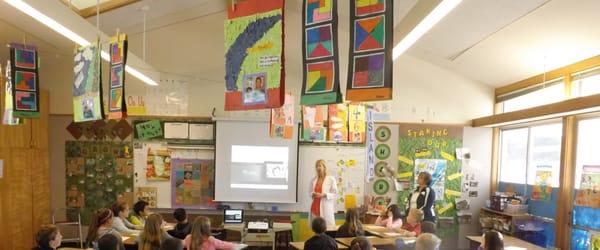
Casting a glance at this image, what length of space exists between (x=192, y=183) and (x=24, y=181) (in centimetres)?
251

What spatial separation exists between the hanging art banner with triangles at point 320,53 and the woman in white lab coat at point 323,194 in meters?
4.01

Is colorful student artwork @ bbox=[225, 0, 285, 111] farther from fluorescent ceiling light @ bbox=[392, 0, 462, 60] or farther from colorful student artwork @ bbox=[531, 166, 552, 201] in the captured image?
colorful student artwork @ bbox=[531, 166, 552, 201]

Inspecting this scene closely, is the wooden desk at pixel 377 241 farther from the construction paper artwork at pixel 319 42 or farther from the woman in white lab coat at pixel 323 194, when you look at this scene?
the construction paper artwork at pixel 319 42

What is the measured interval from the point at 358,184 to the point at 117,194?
414 centimetres

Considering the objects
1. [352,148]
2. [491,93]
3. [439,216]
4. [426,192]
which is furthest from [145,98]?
[491,93]

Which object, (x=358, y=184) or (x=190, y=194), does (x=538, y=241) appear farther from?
(x=190, y=194)

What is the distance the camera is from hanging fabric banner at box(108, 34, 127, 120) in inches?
155

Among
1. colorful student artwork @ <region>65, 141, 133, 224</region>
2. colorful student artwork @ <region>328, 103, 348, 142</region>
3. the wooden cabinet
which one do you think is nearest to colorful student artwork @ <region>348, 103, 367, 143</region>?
colorful student artwork @ <region>328, 103, 348, 142</region>

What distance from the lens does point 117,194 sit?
7.36 meters

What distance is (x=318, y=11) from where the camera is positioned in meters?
2.82

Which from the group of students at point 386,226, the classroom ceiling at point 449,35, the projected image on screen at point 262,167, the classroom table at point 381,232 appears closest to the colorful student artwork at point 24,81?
the classroom ceiling at point 449,35

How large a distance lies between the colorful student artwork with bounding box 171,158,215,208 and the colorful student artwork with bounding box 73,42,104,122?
3060 mm

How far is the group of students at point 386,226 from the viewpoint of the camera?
346 centimetres

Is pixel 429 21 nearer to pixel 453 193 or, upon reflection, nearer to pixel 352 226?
pixel 352 226
